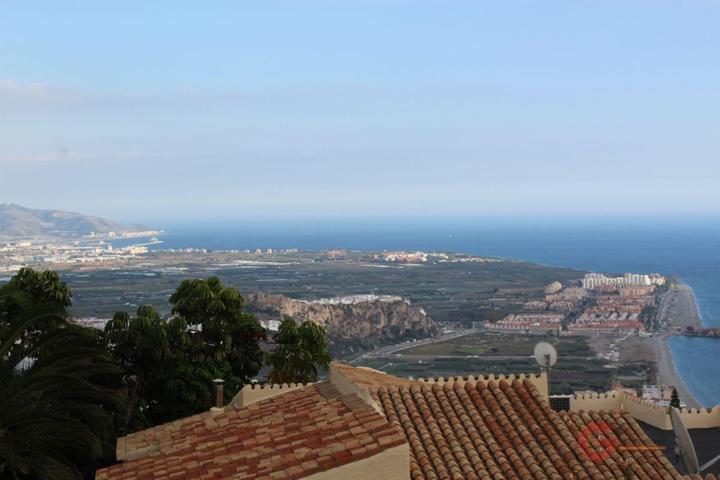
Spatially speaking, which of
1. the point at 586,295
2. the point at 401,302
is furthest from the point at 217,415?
the point at 586,295

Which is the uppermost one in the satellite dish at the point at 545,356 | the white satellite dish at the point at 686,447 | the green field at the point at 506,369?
the satellite dish at the point at 545,356

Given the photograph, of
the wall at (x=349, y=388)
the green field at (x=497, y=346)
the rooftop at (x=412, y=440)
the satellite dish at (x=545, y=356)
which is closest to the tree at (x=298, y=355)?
the wall at (x=349, y=388)

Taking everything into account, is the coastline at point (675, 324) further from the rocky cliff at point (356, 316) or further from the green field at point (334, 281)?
the rocky cliff at point (356, 316)

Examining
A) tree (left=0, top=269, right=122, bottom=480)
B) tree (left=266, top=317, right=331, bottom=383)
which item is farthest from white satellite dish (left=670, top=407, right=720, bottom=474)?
tree (left=266, top=317, right=331, bottom=383)

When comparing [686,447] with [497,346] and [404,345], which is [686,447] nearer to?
[497,346]

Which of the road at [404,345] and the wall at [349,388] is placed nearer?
the wall at [349,388]

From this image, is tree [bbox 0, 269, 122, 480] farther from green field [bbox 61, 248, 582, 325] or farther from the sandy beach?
green field [bbox 61, 248, 582, 325]

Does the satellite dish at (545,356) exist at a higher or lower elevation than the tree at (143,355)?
higher
